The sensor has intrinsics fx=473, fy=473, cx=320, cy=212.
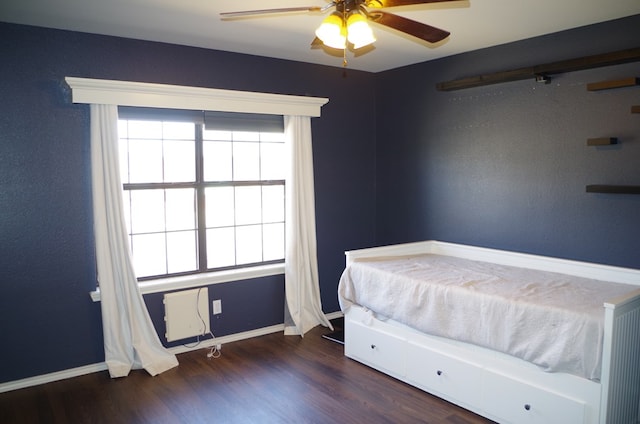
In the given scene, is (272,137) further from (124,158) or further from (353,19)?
(353,19)

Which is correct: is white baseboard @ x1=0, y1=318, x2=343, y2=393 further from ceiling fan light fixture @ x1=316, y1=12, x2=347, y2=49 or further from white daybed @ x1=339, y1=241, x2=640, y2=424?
ceiling fan light fixture @ x1=316, y1=12, x2=347, y2=49

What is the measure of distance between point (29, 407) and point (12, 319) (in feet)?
1.97

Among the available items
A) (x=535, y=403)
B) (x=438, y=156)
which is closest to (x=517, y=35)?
(x=438, y=156)

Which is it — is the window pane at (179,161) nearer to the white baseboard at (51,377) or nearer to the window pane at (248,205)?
the window pane at (248,205)

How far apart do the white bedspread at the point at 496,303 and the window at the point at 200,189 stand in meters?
1.14

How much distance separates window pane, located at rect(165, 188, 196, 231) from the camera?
3.86 m

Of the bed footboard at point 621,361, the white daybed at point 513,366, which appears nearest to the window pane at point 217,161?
the white daybed at point 513,366

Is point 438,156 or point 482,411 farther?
point 438,156

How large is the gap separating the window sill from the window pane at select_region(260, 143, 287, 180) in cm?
83

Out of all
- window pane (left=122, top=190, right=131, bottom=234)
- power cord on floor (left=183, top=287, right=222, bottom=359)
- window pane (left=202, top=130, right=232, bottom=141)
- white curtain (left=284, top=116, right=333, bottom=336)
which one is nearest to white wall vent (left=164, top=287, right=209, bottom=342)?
power cord on floor (left=183, top=287, right=222, bottom=359)

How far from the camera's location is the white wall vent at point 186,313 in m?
3.72

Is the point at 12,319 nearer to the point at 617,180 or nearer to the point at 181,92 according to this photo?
the point at 181,92

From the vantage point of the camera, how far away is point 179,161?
153 inches

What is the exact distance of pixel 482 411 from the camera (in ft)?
9.14
